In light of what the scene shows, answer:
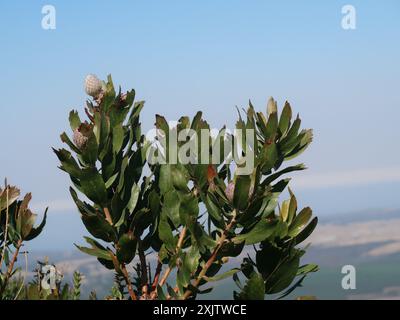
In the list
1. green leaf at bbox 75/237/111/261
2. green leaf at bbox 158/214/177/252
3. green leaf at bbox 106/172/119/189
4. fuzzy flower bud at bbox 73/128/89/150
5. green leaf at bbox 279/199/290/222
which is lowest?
green leaf at bbox 75/237/111/261

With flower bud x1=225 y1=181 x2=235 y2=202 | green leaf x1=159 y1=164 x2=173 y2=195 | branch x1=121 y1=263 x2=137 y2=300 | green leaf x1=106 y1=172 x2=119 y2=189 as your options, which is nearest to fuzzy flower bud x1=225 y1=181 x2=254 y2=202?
flower bud x1=225 y1=181 x2=235 y2=202

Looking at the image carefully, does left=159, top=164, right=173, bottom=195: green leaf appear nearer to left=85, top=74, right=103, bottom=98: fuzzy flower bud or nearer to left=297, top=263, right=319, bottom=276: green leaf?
left=85, top=74, right=103, bottom=98: fuzzy flower bud

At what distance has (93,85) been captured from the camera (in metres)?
3.50

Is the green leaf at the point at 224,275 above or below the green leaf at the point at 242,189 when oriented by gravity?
below

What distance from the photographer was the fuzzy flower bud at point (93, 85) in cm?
350

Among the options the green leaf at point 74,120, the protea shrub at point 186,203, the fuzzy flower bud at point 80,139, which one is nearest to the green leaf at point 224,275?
the protea shrub at point 186,203

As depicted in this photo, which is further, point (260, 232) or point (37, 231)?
point (37, 231)

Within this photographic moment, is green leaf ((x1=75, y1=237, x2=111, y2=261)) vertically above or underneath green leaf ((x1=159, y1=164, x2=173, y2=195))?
underneath

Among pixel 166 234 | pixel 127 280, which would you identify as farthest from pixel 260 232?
pixel 127 280

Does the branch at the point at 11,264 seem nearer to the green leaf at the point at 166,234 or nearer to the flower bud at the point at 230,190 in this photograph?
the green leaf at the point at 166,234

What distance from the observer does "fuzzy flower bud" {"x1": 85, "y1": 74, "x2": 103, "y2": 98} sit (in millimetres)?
3500

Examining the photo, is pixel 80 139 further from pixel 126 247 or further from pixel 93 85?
pixel 126 247

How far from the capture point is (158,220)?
11.3 feet
